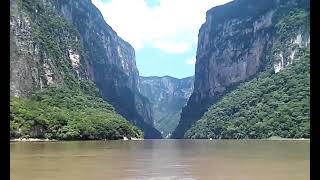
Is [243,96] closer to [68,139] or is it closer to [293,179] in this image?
[68,139]

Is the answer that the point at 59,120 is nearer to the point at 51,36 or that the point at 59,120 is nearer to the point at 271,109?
the point at 51,36

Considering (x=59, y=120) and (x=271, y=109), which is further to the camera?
(x=271, y=109)

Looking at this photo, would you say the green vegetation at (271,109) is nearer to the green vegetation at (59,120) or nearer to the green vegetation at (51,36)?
the green vegetation at (59,120)

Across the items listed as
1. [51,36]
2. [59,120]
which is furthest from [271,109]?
[51,36]

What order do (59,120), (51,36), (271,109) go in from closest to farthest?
(59,120), (271,109), (51,36)

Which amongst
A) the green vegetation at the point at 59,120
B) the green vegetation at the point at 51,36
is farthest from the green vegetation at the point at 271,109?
the green vegetation at the point at 51,36
